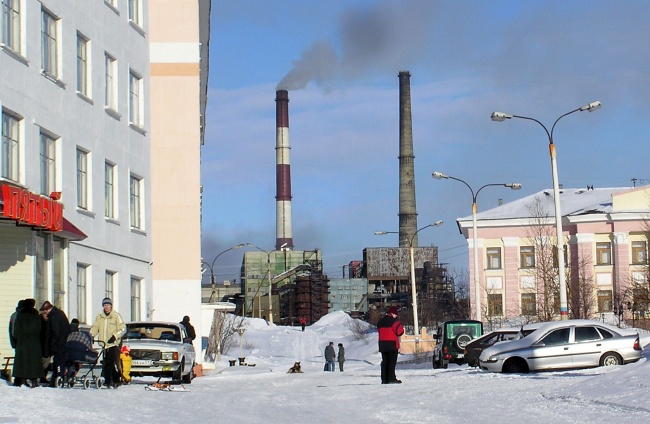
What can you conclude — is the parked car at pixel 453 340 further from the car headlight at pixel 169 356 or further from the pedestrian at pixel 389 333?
the pedestrian at pixel 389 333

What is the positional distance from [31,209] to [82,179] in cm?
761

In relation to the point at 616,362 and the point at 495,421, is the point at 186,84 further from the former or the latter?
the point at 495,421

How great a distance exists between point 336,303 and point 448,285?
17.1 m

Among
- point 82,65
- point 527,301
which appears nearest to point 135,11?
point 82,65

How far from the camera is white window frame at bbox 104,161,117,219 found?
36.3m

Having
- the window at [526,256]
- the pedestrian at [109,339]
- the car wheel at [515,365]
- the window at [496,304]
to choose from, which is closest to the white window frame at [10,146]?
the pedestrian at [109,339]

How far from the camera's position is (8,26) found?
1091 inches

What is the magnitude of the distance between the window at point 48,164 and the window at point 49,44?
1718 millimetres

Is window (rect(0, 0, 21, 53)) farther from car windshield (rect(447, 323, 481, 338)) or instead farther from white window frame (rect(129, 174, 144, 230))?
car windshield (rect(447, 323, 481, 338))

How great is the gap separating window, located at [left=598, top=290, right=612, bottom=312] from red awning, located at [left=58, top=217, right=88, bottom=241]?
65.7 meters

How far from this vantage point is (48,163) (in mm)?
30656

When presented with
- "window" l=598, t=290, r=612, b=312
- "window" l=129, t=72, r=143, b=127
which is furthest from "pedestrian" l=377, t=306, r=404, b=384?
"window" l=598, t=290, r=612, b=312

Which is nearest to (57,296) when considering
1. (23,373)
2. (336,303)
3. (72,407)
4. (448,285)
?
(23,373)

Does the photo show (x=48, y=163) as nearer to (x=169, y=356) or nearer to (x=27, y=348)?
(x=169, y=356)
